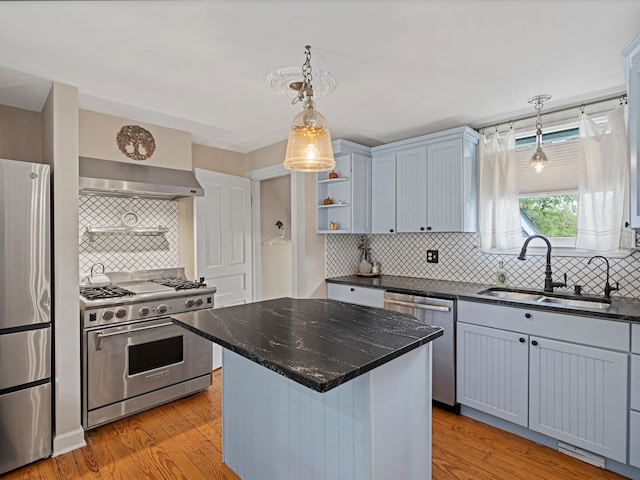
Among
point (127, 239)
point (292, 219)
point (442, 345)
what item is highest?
point (292, 219)

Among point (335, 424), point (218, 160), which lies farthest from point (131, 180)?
point (335, 424)

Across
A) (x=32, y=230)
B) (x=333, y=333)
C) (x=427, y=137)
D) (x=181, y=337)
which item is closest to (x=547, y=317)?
(x=333, y=333)

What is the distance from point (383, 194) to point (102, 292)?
2.63 metres

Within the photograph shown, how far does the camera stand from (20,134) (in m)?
2.69

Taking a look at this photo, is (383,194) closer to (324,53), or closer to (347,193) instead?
(347,193)

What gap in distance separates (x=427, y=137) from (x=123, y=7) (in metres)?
2.47

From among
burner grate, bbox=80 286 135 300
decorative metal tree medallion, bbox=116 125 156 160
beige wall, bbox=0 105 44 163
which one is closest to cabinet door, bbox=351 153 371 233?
decorative metal tree medallion, bbox=116 125 156 160

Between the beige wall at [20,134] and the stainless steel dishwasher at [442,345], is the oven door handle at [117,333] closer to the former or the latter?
the beige wall at [20,134]

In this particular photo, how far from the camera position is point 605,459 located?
2080 millimetres

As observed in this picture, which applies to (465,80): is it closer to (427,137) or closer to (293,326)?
(427,137)

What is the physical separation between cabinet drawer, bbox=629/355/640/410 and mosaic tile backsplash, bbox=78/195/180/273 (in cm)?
359

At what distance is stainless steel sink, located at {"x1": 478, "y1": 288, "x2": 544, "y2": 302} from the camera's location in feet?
8.89

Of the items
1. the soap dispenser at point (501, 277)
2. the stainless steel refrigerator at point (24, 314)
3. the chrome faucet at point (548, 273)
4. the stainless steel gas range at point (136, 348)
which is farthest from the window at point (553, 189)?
the stainless steel refrigerator at point (24, 314)

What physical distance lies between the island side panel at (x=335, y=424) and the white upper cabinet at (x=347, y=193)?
193cm
